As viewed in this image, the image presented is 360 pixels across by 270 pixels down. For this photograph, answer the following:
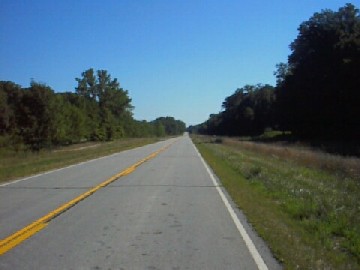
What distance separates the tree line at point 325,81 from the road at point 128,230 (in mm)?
47469

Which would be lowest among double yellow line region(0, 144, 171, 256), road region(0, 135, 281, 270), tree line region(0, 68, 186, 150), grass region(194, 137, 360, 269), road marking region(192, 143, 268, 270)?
grass region(194, 137, 360, 269)

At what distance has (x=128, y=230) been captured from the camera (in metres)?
9.95

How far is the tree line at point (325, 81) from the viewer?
61.5 m

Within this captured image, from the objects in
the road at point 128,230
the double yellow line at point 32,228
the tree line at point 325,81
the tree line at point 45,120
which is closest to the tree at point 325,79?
the tree line at point 325,81

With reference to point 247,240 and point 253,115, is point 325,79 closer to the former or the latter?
point 247,240

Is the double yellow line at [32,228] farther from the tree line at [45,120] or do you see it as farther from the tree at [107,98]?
the tree at [107,98]

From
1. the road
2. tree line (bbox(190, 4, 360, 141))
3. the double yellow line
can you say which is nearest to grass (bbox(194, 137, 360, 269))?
the road

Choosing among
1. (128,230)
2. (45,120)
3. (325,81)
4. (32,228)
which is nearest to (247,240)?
(128,230)

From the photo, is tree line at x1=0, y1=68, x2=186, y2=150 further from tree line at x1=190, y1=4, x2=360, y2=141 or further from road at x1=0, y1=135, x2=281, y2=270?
road at x1=0, y1=135, x2=281, y2=270

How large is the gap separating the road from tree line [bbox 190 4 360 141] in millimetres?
47469

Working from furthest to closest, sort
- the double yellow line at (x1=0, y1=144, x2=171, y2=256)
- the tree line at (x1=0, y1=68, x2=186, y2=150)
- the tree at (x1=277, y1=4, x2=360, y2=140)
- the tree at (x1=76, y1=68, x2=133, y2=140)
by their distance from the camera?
the tree at (x1=76, y1=68, x2=133, y2=140)
the tree at (x1=277, y1=4, x2=360, y2=140)
the tree line at (x1=0, y1=68, x2=186, y2=150)
the double yellow line at (x1=0, y1=144, x2=171, y2=256)

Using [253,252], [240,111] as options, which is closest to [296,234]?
[253,252]

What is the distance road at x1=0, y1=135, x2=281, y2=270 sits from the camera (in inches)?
296

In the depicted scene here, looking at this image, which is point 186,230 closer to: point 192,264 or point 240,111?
point 192,264
